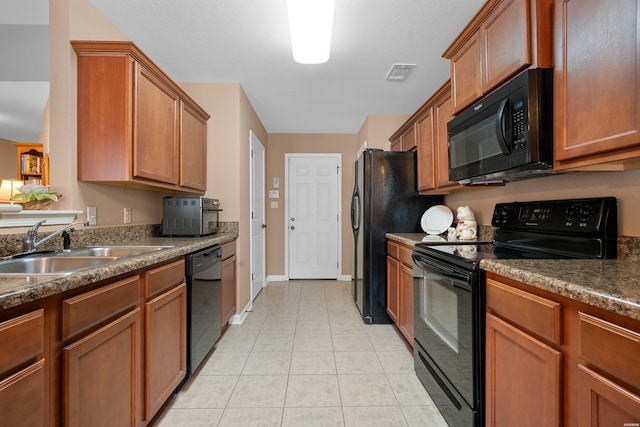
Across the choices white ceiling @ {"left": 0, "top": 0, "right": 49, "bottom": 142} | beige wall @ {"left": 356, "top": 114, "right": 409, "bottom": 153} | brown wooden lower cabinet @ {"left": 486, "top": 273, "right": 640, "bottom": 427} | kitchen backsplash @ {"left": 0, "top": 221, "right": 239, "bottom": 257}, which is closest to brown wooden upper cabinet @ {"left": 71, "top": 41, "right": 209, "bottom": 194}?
white ceiling @ {"left": 0, "top": 0, "right": 49, "bottom": 142}

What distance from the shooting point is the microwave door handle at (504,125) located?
1356 mm

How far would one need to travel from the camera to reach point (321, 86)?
3.03 meters

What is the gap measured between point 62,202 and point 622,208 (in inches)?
109

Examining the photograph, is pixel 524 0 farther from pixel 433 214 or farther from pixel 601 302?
pixel 433 214

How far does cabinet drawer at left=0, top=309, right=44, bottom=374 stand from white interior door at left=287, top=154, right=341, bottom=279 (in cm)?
391

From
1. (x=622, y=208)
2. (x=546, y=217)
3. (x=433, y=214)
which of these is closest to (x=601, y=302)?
(x=622, y=208)

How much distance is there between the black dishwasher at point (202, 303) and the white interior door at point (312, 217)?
244cm

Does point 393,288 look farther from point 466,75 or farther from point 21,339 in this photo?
point 21,339

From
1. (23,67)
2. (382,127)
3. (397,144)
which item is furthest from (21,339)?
(382,127)

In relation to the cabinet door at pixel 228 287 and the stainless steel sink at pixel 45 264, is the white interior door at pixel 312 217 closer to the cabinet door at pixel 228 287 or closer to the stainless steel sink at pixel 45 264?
the cabinet door at pixel 228 287

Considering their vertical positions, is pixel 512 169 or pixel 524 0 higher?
pixel 524 0

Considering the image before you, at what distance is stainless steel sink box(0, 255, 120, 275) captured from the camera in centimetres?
125

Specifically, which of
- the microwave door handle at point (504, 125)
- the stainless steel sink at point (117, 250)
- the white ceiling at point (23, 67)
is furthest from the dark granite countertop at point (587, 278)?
the white ceiling at point (23, 67)

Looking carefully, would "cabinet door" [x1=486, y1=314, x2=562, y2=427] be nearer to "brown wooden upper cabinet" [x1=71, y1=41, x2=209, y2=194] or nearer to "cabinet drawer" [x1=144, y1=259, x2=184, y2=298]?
"cabinet drawer" [x1=144, y1=259, x2=184, y2=298]
